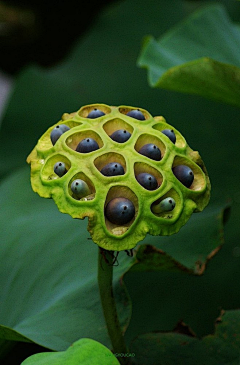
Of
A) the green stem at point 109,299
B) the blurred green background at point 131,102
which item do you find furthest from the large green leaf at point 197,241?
the green stem at point 109,299

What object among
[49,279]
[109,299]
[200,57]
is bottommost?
[49,279]

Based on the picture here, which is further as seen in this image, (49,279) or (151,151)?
(49,279)

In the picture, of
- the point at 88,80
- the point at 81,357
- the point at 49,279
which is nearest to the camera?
the point at 81,357

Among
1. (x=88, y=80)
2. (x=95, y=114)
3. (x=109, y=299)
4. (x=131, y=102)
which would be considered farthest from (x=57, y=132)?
(x=88, y=80)

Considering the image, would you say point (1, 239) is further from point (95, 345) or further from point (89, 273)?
point (95, 345)

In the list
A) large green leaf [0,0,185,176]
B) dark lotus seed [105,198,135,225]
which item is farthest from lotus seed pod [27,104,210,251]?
large green leaf [0,0,185,176]

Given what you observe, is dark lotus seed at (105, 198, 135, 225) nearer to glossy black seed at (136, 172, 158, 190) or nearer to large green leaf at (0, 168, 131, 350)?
glossy black seed at (136, 172, 158, 190)

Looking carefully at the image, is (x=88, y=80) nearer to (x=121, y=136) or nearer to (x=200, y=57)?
(x=200, y=57)

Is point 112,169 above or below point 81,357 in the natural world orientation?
above
